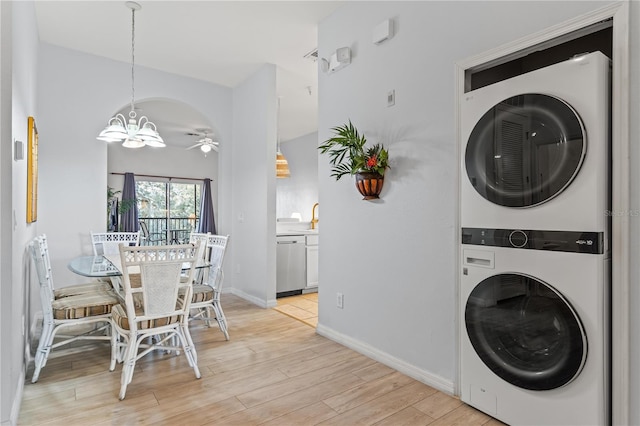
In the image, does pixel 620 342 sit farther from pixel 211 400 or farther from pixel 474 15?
pixel 211 400

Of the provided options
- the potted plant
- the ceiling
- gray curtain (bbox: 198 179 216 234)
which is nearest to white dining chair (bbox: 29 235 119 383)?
the potted plant

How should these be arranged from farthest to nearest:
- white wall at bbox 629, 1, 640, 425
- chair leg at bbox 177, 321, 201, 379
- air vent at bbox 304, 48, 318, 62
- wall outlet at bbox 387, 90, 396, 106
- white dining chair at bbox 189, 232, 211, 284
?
air vent at bbox 304, 48, 318, 62, white dining chair at bbox 189, 232, 211, 284, wall outlet at bbox 387, 90, 396, 106, chair leg at bbox 177, 321, 201, 379, white wall at bbox 629, 1, 640, 425

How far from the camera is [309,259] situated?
516cm

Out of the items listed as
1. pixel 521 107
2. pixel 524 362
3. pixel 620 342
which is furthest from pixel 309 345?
pixel 521 107

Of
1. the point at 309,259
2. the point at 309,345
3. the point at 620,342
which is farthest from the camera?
the point at 309,259

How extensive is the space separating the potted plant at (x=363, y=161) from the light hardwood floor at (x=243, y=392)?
133 centimetres

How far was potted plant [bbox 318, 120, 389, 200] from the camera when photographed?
271 cm

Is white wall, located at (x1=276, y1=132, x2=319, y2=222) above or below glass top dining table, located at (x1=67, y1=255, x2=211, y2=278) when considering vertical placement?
above

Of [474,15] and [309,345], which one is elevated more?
[474,15]

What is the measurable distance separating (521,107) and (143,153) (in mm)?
8416

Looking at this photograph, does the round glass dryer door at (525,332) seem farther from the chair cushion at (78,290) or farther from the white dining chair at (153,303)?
the chair cushion at (78,290)

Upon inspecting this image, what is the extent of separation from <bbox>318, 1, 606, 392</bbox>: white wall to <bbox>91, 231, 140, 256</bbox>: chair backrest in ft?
7.59

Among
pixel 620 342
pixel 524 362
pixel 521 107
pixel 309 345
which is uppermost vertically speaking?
pixel 521 107

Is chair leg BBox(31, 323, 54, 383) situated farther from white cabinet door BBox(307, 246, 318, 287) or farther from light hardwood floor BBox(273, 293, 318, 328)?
white cabinet door BBox(307, 246, 318, 287)
